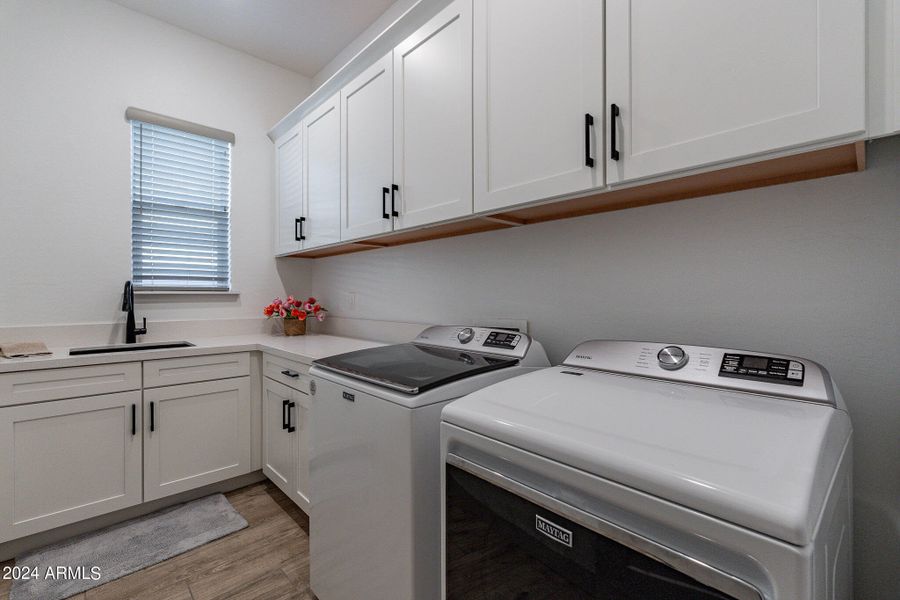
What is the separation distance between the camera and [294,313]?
282 centimetres

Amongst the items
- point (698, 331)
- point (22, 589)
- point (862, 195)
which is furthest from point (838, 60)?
point (22, 589)

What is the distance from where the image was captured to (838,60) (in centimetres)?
73

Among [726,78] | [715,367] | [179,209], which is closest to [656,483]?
[715,367]

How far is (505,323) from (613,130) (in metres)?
0.88

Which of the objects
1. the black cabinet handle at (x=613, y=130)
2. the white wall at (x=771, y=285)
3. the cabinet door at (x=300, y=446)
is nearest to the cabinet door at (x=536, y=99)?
the black cabinet handle at (x=613, y=130)

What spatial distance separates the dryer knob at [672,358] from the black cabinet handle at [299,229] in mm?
2212

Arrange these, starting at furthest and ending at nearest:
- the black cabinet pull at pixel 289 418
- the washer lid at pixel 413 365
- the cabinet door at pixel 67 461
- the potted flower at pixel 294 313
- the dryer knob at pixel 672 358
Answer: the potted flower at pixel 294 313 → the black cabinet pull at pixel 289 418 → the cabinet door at pixel 67 461 → the washer lid at pixel 413 365 → the dryer knob at pixel 672 358

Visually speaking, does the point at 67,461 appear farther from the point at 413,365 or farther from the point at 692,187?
the point at 692,187

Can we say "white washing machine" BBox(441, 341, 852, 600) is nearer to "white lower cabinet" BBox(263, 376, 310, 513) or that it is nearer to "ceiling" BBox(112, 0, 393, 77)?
"white lower cabinet" BBox(263, 376, 310, 513)

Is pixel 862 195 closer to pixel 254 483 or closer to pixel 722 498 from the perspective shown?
pixel 722 498

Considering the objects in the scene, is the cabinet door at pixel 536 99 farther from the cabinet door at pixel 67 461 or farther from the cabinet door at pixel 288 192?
the cabinet door at pixel 67 461

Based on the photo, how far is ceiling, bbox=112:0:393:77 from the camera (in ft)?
7.71

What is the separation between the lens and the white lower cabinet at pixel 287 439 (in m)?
1.92

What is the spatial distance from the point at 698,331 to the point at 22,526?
285cm
